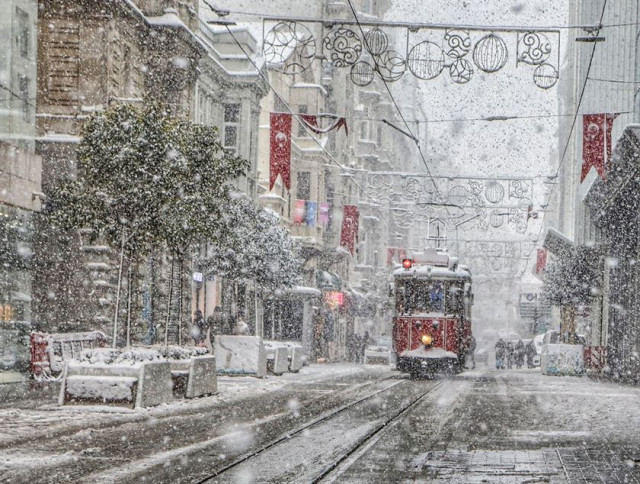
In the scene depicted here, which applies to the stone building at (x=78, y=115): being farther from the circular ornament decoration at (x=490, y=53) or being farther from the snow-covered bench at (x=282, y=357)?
the circular ornament decoration at (x=490, y=53)

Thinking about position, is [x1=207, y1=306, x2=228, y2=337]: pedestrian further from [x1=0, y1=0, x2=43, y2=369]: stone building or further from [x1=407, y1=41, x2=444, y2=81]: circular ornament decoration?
[x1=407, y1=41, x2=444, y2=81]: circular ornament decoration

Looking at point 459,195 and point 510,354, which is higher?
point 459,195

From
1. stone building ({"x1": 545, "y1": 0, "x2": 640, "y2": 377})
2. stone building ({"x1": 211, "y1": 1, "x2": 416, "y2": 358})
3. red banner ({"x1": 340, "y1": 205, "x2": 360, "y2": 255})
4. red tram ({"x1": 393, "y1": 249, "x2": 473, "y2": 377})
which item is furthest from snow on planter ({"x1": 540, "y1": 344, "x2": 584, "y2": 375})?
red banner ({"x1": 340, "y1": 205, "x2": 360, "y2": 255})

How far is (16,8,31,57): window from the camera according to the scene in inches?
1054

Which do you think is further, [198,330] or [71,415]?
[198,330]

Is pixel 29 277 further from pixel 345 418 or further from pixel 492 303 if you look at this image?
→ pixel 492 303

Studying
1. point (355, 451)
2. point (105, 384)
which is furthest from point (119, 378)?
point (355, 451)

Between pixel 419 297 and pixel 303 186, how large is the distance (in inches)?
1061

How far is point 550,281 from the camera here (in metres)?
53.7

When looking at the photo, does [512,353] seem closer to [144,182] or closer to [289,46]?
[144,182]

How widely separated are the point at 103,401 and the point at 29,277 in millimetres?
11499

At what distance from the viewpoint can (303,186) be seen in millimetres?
57094

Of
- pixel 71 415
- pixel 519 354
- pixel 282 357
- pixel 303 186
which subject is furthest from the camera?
pixel 519 354

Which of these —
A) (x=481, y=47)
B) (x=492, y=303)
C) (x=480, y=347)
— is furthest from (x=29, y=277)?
(x=492, y=303)
